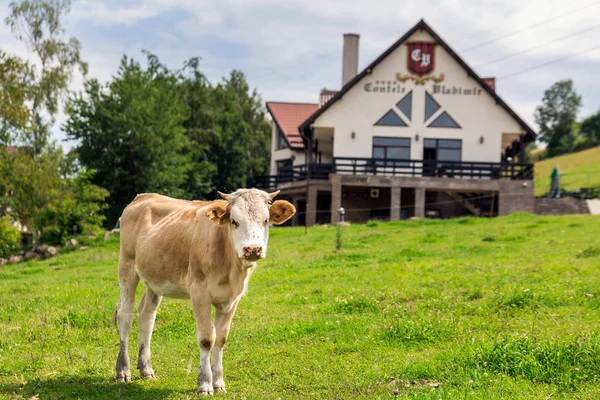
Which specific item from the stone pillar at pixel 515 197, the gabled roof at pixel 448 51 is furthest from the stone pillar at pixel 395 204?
the gabled roof at pixel 448 51

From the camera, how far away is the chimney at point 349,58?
45.0 meters

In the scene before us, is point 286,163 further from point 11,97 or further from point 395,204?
point 11,97

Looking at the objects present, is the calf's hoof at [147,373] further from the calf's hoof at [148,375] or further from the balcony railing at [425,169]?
the balcony railing at [425,169]

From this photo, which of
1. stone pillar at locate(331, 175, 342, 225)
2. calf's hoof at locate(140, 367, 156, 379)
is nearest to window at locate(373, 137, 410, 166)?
stone pillar at locate(331, 175, 342, 225)

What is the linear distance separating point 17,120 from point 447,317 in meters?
22.4

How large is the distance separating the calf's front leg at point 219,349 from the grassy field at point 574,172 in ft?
158

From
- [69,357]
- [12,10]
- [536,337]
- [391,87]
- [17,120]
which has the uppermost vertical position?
[12,10]

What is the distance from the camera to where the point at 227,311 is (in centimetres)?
760

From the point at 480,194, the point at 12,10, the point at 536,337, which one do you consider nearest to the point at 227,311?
the point at 536,337

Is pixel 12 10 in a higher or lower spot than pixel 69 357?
higher

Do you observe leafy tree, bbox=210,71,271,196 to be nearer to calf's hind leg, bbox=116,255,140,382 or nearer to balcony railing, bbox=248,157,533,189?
balcony railing, bbox=248,157,533,189

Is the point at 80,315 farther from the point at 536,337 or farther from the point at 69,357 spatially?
the point at 536,337

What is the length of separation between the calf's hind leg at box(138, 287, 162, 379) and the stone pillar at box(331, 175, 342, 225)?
81.0ft

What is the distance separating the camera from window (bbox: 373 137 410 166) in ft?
124
